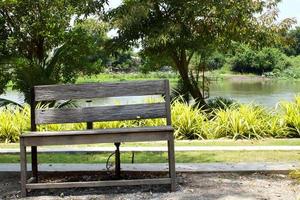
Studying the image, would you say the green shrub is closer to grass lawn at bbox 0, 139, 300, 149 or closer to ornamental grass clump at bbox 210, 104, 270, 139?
ornamental grass clump at bbox 210, 104, 270, 139

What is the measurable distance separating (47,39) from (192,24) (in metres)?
4.09

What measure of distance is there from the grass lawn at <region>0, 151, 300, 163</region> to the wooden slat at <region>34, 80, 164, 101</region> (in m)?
1.83

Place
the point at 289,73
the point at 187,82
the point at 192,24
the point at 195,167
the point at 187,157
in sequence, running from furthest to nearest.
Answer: the point at 289,73
the point at 187,82
the point at 192,24
the point at 187,157
the point at 195,167

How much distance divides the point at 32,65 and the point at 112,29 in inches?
99.1

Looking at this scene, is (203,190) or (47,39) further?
(47,39)

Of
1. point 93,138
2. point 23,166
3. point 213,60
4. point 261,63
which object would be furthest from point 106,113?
point 261,63

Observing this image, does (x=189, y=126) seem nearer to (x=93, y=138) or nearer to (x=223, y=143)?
(x=223, y=143)

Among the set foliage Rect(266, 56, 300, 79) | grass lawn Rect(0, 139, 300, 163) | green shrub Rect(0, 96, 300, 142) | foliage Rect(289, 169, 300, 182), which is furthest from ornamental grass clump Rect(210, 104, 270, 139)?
foliage Rect(266, 56, 300, 79)

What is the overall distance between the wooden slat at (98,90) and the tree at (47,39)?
7622 mm

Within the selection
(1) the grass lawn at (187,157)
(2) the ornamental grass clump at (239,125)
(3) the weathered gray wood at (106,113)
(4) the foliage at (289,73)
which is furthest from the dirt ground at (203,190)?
(4) the foliage at (289,73)

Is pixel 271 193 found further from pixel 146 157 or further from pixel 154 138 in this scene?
pixel 146 157

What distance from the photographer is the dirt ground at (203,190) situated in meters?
5.27

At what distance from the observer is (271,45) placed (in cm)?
1495

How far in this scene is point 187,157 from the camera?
25.0ft
